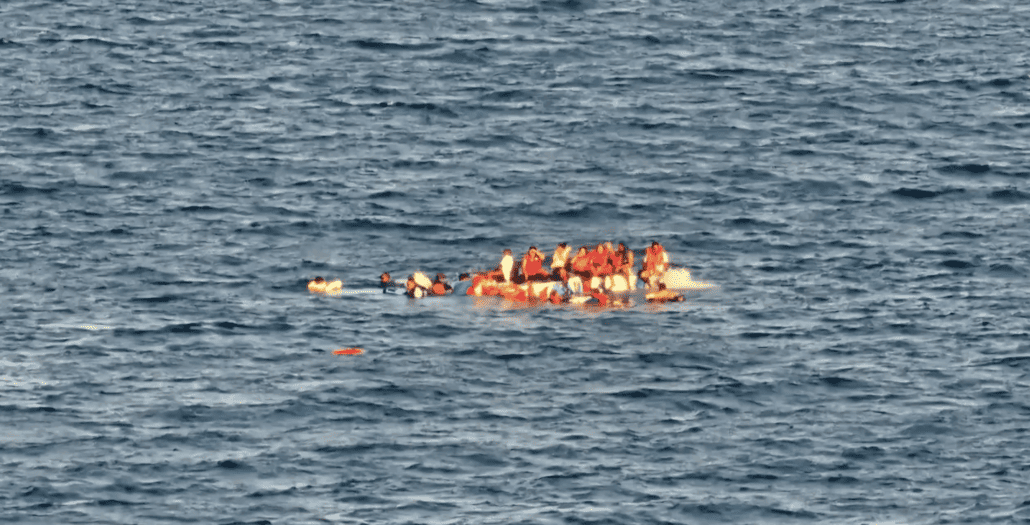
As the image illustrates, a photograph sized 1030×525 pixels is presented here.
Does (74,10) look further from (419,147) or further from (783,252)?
(783,252)

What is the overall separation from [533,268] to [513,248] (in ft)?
23.2

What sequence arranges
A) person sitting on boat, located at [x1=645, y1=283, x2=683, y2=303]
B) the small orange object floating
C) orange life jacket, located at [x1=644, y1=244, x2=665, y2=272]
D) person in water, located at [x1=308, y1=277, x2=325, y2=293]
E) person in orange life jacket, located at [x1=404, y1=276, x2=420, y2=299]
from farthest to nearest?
1. orange life jacket, located at [x1=644, y1=244, x2=665, y2=272]
2. person in water, located at [x1=308, y1=277, x2=325, y2=293]
3. person in orange life jacket, located at [x1=404, y1=276, x2=420, y2=299]
4. person sitting on boat, located at [x1=645, y1=283, x2=683, y2=303]
5. the small orange object floating

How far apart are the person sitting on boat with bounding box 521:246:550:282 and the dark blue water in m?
2.05

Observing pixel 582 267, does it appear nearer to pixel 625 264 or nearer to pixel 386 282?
pixel 625 264

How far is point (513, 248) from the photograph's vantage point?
84688mm

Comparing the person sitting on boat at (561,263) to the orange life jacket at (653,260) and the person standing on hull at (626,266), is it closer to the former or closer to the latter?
the person standing on hull at (626,266)

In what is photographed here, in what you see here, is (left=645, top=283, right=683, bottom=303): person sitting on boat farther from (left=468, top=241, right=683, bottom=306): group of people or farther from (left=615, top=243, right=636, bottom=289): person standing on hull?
(left=615, top=243, right=636, bottom=289): person standing on hull

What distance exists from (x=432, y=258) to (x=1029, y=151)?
2953 centimetres

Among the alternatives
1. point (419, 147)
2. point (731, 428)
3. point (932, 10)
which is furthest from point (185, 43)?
point (731, 428)

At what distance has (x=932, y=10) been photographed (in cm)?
11912

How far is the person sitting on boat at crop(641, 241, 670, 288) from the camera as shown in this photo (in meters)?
78.4

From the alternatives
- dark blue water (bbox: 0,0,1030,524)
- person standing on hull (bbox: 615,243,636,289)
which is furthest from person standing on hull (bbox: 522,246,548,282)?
person standing on hull (bbox: 615,243,636,289)

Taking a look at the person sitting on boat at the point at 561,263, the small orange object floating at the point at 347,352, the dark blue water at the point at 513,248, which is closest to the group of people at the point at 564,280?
the person sitting on boat at the point at 561,263

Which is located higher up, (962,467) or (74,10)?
(74,10)
